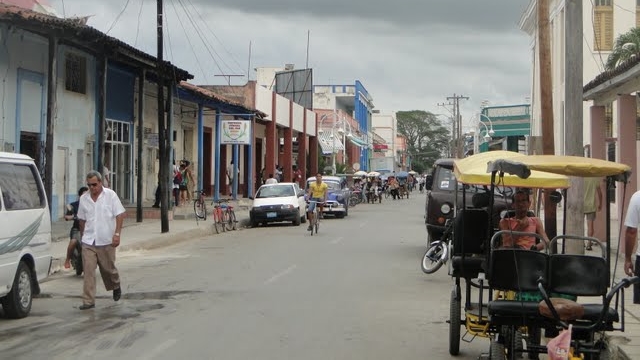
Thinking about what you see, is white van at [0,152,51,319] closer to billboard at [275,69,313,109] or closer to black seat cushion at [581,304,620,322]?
black seat cushion at [581,304,620,322]

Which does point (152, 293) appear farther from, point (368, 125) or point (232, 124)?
point (368, 125)

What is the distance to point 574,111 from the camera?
38.5ft

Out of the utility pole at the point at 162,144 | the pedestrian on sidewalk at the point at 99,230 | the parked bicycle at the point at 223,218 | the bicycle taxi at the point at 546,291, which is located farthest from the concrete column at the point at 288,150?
the bicycle taxi at the point at 546,291

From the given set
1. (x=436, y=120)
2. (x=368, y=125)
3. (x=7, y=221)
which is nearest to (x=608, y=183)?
(x=7, y=221)

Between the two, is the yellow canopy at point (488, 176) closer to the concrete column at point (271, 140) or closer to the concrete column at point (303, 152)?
the concrete column at point (271, 140)

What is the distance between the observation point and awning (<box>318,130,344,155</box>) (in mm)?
62338

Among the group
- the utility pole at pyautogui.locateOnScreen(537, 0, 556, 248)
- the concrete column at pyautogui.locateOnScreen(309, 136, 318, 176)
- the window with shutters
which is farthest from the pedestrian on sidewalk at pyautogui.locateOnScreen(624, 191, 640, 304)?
the concrete column at pyautogui.locateOnScreen(309, 136, 318, 176)

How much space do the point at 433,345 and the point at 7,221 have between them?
5413 mm

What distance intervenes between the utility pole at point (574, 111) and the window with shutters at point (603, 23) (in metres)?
25.0

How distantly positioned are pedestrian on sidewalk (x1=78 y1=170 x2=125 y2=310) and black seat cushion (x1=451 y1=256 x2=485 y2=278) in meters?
5.12

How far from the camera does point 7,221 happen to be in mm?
9609

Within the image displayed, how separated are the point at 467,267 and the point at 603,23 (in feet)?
101

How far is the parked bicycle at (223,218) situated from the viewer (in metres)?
25.9

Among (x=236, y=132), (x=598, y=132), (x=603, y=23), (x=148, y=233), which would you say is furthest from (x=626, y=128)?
(x=236, y=132)
